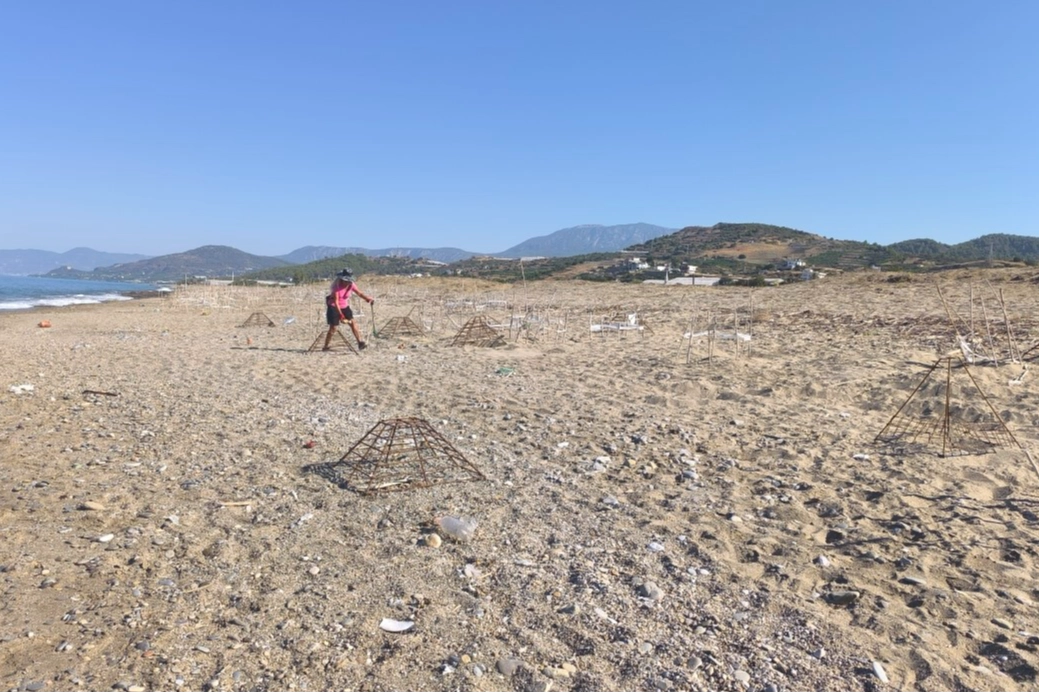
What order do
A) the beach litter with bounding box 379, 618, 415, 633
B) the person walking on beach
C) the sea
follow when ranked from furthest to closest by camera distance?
1. the sea
2. the person walking on beach
3. the beach litter with bounding box 379, 618, 415, 633

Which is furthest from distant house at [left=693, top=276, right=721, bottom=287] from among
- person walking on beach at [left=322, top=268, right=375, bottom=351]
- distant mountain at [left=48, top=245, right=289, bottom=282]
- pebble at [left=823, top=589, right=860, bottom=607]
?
distant mountain at [left=48, top=245, right=289, bottom=282]

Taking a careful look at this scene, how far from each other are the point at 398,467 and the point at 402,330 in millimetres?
9753

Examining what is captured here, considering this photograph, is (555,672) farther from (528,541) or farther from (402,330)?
(402,330)

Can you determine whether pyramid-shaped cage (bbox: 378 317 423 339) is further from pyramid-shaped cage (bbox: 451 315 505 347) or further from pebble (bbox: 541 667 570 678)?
pebble (bbox: 541 667 570 678)

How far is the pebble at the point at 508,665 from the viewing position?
8.65 feet

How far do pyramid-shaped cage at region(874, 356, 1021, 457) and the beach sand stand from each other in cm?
8

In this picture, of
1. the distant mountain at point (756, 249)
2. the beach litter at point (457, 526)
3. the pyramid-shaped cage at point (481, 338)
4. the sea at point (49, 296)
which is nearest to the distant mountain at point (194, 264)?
the sea at point (49, 296)

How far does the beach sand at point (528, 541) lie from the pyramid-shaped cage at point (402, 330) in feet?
18.0

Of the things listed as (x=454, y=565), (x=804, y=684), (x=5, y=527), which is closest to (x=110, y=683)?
(x=454, y=565)

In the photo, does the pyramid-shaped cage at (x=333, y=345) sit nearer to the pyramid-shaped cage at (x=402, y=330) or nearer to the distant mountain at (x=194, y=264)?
the pyramid-shaped cage at (x=402, y=330)

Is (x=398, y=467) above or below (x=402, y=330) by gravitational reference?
below

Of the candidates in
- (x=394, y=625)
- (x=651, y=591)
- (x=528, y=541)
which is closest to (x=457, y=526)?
(x=528, y=541)

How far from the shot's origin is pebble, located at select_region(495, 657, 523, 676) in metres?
2.64

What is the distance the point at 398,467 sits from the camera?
203 inches
